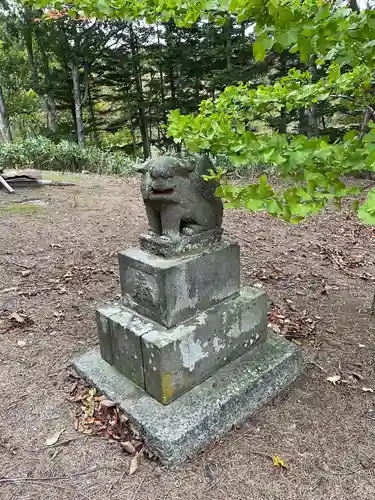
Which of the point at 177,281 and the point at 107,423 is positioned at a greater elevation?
the point at 177,281

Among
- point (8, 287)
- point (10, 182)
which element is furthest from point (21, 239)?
point (10, 182)

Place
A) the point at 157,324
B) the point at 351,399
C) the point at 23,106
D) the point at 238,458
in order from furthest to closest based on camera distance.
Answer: the point at 23,106 → the point at 351,399 → the point at 157,324 → the point at 238,458

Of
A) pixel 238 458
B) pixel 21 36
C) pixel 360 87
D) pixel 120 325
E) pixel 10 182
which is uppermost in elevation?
pixel 21 36

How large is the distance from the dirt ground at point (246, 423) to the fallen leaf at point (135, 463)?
0.11ft

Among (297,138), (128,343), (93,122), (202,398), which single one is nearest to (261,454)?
(202,398)

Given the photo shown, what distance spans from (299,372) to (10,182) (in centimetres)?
673

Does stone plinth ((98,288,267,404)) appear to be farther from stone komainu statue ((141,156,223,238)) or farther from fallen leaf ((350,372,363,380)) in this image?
fallen leaf ((350,372,363,380))

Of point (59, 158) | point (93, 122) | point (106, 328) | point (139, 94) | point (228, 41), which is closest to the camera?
point (106, 328)

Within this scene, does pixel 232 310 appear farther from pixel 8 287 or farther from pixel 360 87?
pixel 8 287

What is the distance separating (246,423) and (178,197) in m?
1.55

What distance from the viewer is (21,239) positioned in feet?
17.1

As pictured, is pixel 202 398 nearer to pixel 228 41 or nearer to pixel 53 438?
→ pixel 53 438

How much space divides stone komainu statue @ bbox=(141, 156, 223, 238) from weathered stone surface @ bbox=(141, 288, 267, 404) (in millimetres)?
604

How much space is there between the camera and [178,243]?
2365mm
